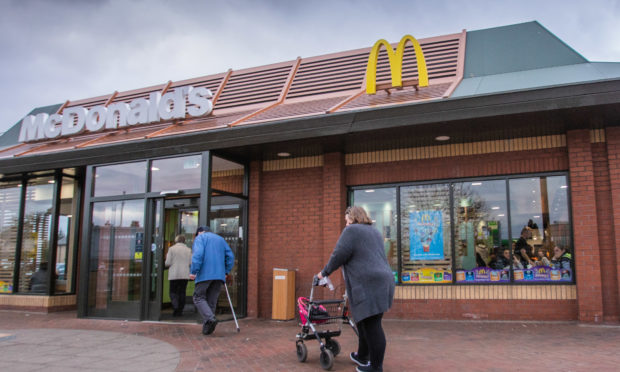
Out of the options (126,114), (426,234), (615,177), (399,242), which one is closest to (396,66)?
(426,234)

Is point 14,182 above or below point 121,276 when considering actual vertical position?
above

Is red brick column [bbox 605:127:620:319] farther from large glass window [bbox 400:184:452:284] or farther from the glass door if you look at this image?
the glass door

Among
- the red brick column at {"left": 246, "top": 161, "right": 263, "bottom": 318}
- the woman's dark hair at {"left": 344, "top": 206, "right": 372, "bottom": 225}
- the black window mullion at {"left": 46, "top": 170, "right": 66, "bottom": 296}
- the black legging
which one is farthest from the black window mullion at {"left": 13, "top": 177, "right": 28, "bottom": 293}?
the black legging

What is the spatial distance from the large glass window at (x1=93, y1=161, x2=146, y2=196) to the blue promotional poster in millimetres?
5404

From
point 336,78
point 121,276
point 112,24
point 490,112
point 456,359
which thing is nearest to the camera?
point 456,359

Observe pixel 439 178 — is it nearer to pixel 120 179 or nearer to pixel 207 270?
pixel 207 270

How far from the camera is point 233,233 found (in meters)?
9.91

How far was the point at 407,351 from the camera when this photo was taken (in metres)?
6.15

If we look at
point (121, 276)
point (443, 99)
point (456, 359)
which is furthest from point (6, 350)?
point (443, 99)

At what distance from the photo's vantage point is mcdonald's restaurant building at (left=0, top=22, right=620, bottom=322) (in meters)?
8.01

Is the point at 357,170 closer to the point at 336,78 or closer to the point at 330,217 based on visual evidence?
the point at 330,217

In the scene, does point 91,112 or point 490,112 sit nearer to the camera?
point 490,112

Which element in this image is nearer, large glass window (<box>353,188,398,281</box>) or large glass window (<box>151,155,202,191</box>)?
large glass window (<box>151,155,202,191</box>)

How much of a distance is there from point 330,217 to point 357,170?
3.73 ft
